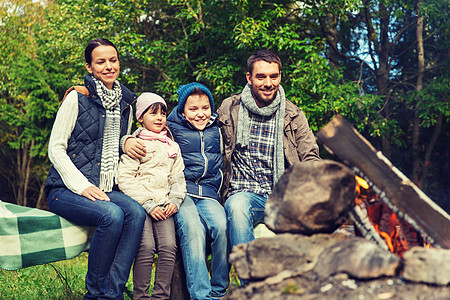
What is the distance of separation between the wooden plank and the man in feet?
4.03

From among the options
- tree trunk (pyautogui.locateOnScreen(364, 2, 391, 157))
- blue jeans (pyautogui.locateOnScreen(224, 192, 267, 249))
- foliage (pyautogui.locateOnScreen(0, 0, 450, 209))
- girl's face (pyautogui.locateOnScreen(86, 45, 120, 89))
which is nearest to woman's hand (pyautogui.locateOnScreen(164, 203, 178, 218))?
blue jeans (pyautogui.locateOnScreen(224, 192, 267, 249))

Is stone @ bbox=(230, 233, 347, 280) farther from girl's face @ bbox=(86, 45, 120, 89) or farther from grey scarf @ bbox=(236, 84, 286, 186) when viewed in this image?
girl's face @ bbox=(86, 45, 120, 89)

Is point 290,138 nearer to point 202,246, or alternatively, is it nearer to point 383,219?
point 202,246

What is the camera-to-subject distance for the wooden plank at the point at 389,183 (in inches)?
88.2

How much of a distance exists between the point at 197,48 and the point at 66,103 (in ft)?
16.6

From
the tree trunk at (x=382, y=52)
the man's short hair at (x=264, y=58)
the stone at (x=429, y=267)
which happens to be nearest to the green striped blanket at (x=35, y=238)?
the man's short hair at (x=264, y=58)

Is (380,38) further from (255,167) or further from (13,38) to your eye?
(13,38)

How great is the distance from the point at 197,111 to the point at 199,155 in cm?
34

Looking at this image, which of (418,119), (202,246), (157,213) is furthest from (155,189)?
(418,119)

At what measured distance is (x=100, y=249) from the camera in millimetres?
2971

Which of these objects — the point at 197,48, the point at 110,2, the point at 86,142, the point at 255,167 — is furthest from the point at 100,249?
the point at 110,2

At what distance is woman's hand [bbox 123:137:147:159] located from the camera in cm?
327

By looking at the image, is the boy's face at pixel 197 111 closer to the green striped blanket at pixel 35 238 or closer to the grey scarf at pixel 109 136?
the grey scarf at pixel 109 136

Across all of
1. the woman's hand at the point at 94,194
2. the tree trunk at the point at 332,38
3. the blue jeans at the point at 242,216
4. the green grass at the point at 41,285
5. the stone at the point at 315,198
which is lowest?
the green grass at the point at 41,285
